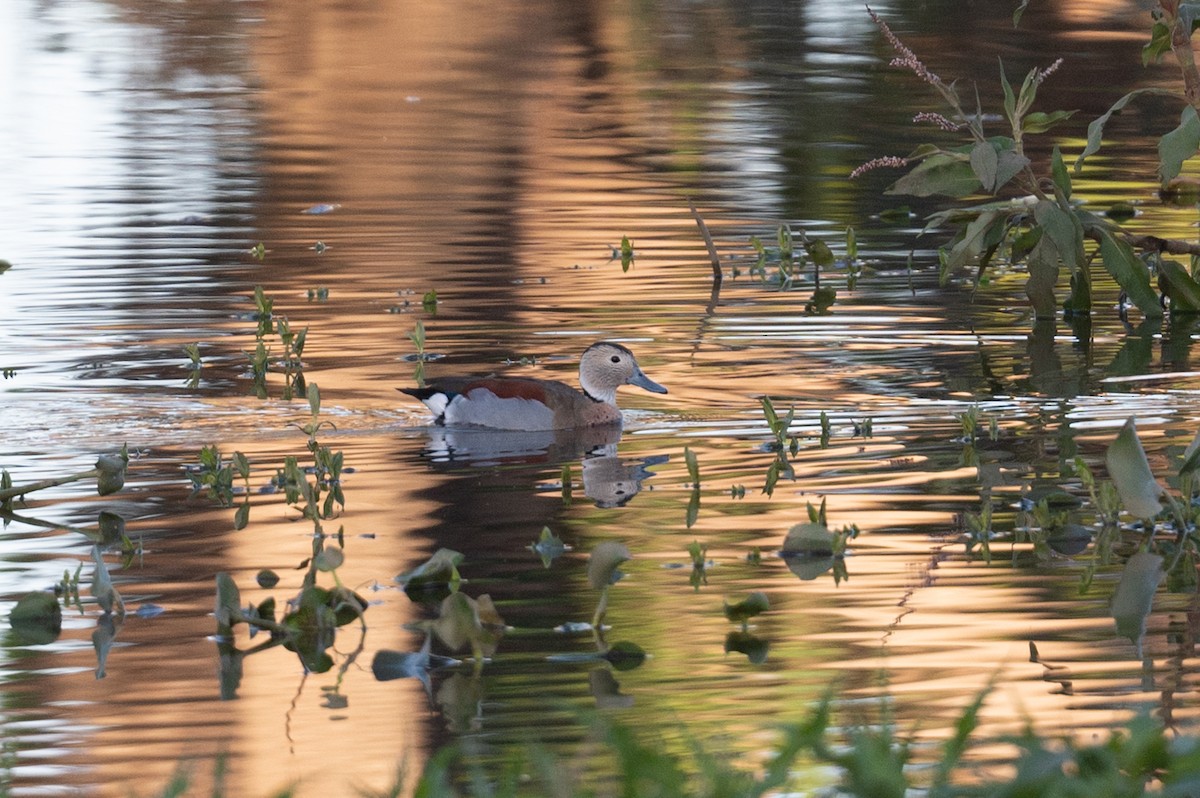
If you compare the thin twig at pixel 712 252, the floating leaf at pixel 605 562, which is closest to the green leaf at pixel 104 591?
the floating leaf at pixel 605 562

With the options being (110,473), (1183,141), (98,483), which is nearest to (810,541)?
(110,473)

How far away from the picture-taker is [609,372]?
1152cm

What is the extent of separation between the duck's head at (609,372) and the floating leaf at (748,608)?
431cm

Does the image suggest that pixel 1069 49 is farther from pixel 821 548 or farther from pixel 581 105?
pixel 821 548

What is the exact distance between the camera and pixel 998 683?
653 centimetres

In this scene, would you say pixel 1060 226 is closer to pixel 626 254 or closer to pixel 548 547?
pixel 626 254

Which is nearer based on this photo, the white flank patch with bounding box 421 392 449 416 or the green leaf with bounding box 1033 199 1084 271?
the white flank patch with bounding box 421 392 449 416

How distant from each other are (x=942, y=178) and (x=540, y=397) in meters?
2.59

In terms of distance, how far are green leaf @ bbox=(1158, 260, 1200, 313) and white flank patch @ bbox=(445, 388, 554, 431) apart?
4.30 m

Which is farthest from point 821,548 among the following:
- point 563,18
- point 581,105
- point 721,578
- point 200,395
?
point 563,18

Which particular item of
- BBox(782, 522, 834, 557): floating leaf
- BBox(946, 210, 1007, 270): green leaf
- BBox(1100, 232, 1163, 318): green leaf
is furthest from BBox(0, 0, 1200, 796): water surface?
BBox(946, 210, 1007, 270): green leaf

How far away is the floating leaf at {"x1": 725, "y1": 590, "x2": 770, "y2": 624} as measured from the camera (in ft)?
23.5

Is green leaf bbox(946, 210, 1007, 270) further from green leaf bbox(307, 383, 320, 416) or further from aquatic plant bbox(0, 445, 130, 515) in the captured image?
aquatic plant bbox(0, 445, 130, 515)

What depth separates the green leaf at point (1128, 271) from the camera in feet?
41.3
